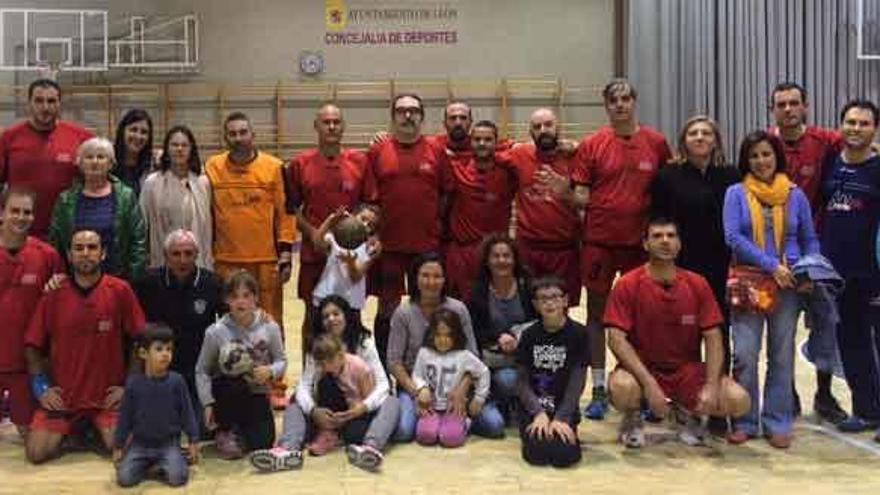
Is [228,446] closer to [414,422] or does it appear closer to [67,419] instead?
[67,419]

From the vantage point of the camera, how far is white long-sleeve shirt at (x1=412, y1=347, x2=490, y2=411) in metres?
4.96

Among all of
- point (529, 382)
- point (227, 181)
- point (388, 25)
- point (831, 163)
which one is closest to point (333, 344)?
point (529, 382)

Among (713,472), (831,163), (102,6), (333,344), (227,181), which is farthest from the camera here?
(102,6)

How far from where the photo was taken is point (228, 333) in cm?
487

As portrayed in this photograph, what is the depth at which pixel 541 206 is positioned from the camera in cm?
570

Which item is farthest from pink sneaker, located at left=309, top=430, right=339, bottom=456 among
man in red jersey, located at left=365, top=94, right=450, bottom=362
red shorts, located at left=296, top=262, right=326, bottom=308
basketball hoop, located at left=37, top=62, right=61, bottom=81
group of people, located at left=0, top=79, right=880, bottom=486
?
basketball hoop, located at left=37, top=62, right=61, bottom=81

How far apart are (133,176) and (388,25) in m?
10.4

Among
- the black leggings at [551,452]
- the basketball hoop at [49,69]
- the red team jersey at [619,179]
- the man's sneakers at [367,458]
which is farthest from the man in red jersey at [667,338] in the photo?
the basketball hoop at [49,69]

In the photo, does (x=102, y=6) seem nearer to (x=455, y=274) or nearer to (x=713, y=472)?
(x=455, y=274)

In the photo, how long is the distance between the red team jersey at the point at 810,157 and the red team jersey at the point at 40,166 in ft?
13.2

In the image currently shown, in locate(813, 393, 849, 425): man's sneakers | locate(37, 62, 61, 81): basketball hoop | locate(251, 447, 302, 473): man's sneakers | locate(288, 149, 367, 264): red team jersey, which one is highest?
locate(37, 62, 61, 81): basketball hoop

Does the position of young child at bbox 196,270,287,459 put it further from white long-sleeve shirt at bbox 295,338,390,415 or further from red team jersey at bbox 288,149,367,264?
red team jersey at bbox 288,149,367,264

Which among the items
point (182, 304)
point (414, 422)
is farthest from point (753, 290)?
point (182, 304)

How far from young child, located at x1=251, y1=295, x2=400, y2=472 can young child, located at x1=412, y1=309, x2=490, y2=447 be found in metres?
0.17
